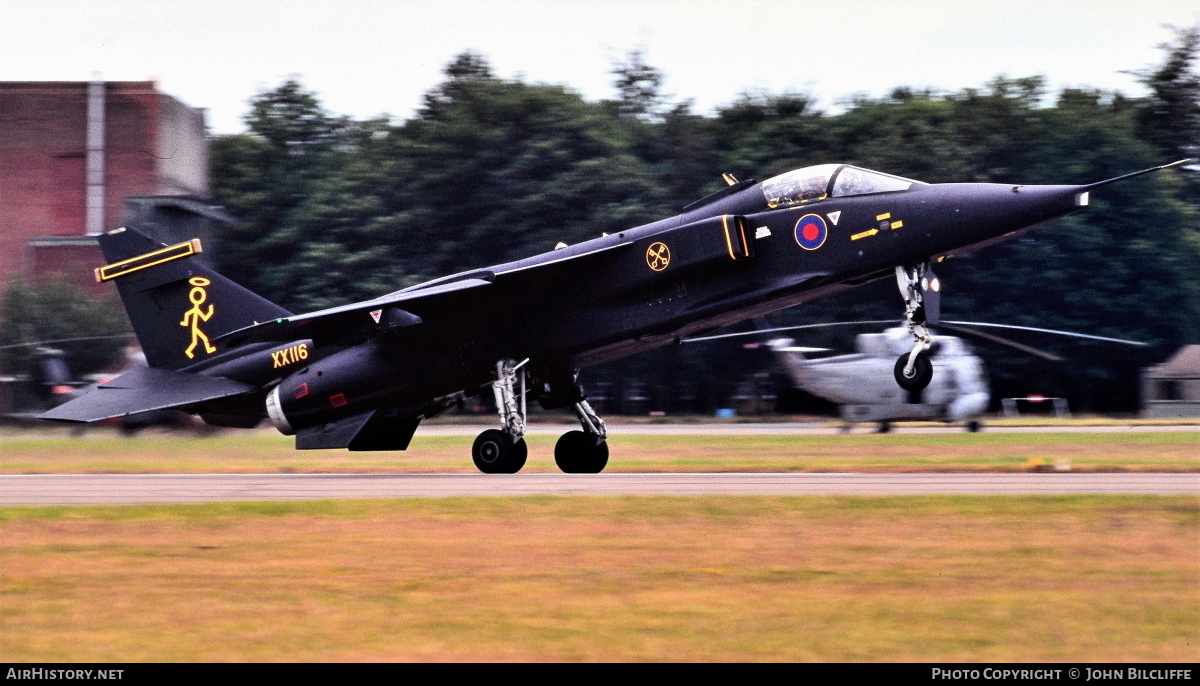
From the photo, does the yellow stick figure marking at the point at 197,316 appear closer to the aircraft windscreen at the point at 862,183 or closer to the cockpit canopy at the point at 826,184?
the cockpit canopy at the point at 826,184

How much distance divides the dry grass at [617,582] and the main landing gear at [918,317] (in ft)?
6.08

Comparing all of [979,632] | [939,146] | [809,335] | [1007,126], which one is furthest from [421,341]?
[1007,126]

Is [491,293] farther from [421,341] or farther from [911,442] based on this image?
[911,442]

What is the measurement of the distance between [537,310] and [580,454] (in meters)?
2.22

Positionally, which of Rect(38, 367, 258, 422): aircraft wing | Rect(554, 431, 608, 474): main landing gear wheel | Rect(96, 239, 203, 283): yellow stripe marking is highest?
Rect(96, 239, 203, 283): yellow stripe marking

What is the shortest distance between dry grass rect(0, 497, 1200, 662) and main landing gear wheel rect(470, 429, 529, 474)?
4.15 m

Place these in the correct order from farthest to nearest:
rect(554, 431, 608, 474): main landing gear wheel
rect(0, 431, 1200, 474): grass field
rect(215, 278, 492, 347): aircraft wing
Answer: rect(0, 431, 1200, 474): grass field
rect(554, 431, 608, 474): main landing gear wheel
rect(215, 278, 492, 347): aircraft wing

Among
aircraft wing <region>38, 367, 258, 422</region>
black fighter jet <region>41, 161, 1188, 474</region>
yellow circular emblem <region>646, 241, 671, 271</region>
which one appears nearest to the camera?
black fighter jet <region>41, 161, 1188, 474</region>

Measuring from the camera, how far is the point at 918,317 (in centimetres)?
1559

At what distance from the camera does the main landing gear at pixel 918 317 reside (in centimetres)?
1503

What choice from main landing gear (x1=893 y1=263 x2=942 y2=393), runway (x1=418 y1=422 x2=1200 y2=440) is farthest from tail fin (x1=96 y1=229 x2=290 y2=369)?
runway (x1=418 y1=422 x2=1200 y2=440)

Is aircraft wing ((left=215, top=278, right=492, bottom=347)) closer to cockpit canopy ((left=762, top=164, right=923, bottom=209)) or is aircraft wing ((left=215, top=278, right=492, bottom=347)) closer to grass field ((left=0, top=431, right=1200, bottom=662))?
grass field ((left=0, top=431, right=1200, bottom=662))

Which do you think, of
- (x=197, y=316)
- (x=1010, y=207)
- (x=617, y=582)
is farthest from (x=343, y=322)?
(x=617, y=582)

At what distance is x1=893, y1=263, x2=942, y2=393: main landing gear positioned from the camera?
1503 cm
